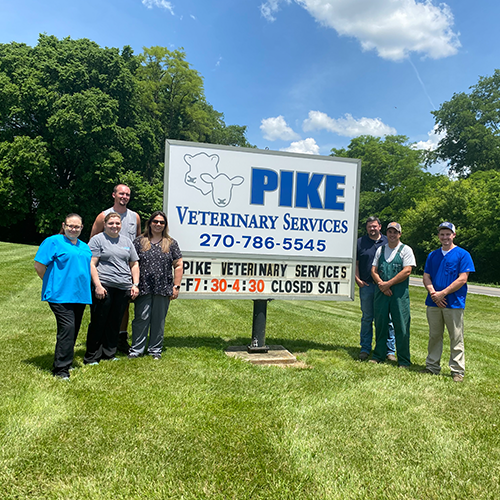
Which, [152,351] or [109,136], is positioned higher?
[109,136]

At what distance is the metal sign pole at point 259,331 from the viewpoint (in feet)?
20.2

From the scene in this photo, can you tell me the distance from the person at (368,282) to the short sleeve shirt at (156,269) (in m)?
3.00

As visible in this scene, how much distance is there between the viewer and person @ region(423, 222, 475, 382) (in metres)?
5.29

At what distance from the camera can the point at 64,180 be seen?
30.6 meters

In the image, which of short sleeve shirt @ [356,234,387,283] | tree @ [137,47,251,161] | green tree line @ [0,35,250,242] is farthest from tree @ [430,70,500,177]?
short sleeve shirt @ [356,234,387,283]

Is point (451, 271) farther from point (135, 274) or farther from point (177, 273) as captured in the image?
point (135, 274)

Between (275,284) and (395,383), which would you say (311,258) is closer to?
(275,284)

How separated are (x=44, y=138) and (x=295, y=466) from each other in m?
31.5

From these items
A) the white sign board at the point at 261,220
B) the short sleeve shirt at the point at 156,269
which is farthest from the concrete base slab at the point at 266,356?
the short sleeve shirt at the point at 156,269

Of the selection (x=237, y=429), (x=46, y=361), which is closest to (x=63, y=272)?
(x=46, y=361)

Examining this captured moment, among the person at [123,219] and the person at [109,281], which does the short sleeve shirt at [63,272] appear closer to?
the person at [109,281]

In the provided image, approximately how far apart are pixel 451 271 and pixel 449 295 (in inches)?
12.4

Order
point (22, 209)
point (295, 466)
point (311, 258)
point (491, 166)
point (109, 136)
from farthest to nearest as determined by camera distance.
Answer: point (491, 166)
point (109, 136)
point (22, 209)
point (311, 258)
point (295, 466)

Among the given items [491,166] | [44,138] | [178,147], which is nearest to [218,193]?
[178,147]
